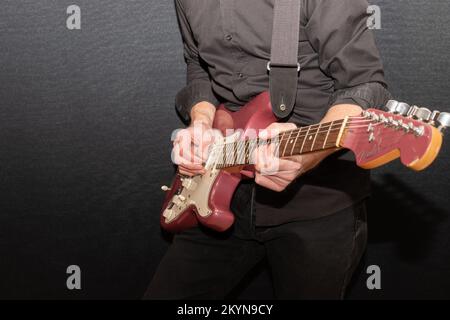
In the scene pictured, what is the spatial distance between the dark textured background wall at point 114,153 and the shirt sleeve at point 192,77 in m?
0.23

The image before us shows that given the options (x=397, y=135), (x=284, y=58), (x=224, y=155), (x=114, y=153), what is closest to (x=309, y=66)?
(x=284, y=58)

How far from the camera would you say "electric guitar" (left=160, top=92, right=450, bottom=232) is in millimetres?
802

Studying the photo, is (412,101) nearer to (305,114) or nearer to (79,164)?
(305,114)

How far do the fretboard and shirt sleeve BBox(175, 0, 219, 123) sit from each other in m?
0.21

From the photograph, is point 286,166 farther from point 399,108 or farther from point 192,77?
point 192,77

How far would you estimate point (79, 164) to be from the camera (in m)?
1.85

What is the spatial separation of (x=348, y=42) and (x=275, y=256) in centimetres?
54

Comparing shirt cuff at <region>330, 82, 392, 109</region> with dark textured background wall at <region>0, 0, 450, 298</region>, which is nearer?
shirt cuff at <region>330, 82, 392, 109</region>

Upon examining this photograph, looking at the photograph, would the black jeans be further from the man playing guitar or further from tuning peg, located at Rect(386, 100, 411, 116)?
tuning peg, located at Rect(386, 100, 411, 116)

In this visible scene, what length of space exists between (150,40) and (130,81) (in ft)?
0.51

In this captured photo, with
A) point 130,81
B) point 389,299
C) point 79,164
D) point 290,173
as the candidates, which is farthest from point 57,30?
point 389,299

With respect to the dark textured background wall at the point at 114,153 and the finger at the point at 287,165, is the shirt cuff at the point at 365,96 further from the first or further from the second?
the dark textured background wall at the point at 114,153

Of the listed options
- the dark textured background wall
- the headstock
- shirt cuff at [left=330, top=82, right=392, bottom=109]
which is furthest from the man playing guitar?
the dark textured background wall

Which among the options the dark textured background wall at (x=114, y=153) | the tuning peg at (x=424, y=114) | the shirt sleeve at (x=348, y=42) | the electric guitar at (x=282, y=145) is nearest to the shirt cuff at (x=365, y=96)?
the shirt sleeve at (x=348, y=42)
